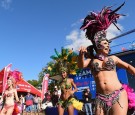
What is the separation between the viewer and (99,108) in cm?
440

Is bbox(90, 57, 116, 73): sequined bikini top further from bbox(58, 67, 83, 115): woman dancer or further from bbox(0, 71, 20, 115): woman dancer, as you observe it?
bbox(0, 71, 20, 115): woman dancer

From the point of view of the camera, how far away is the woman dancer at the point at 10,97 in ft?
31.8

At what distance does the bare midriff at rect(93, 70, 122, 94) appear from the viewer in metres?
4.38

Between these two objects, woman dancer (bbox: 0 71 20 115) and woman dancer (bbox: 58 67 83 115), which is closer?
woman dancer (bbox: 58 67 83 115)

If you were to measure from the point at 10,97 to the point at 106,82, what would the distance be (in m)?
6.22

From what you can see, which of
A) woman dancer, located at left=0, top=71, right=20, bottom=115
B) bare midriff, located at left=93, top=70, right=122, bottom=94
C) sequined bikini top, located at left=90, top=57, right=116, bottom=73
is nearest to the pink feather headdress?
sequined bikini top, located at left=90, top=57, right=116, bottom=73

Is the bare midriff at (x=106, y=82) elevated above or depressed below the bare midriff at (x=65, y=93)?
below

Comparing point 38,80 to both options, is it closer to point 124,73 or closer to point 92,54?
point 124,73

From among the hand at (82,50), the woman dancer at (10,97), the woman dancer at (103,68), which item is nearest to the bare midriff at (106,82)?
the woman dancer at (103,68)

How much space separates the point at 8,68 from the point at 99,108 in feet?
→ 44.1

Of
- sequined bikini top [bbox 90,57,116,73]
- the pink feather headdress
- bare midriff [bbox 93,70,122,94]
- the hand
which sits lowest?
bare midriff [bbox 93,70,122,94]

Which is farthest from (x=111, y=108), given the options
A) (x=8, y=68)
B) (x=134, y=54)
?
(x=8, y=68)

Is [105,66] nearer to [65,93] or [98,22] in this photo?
[98,22]

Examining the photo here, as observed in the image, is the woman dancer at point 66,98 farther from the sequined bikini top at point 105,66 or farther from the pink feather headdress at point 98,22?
the sequined bikini top at point 105,66
